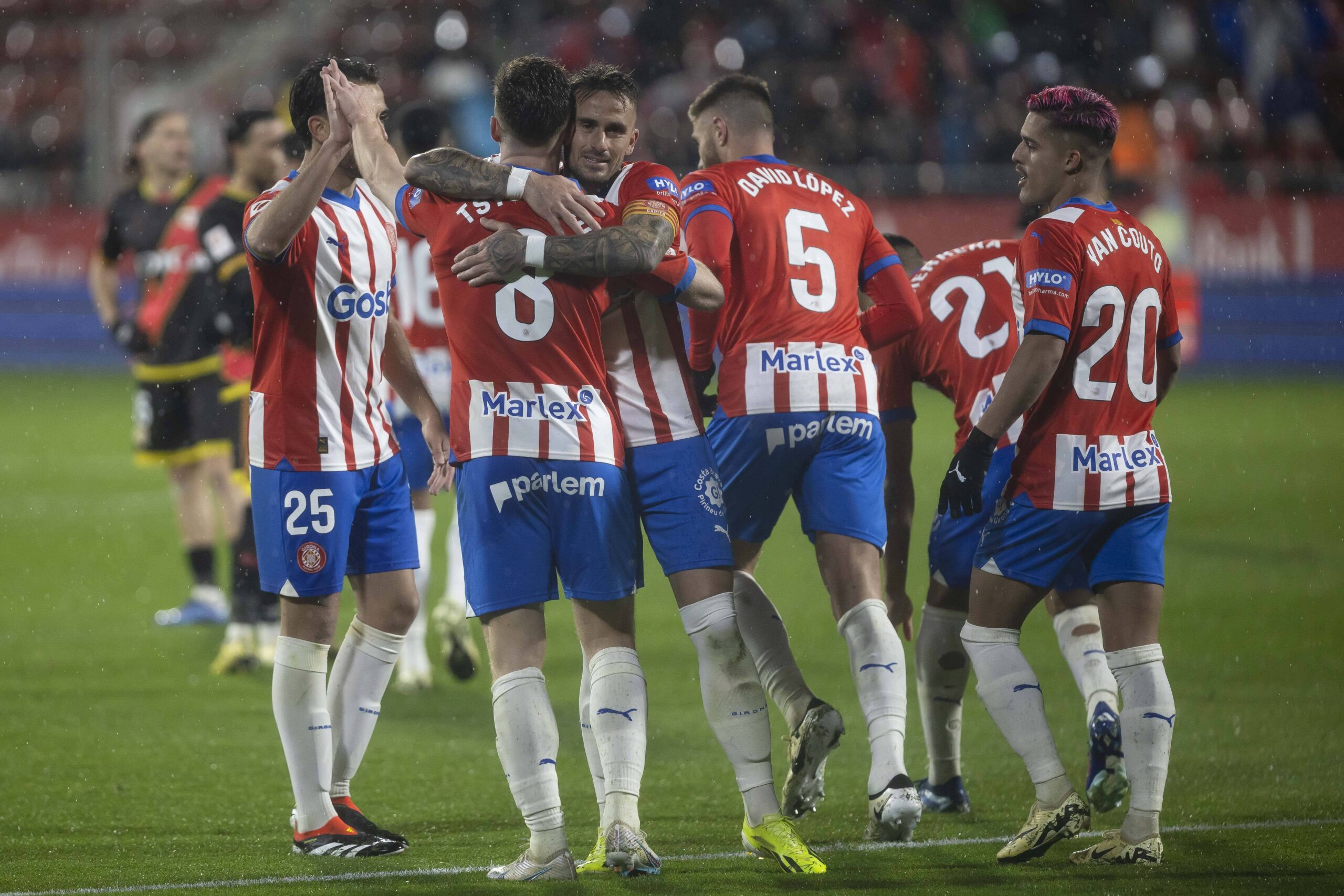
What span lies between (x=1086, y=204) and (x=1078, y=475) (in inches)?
32.4

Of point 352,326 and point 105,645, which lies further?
point 105,645

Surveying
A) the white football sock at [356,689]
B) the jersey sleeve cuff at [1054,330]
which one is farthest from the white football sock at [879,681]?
the white football sock at [356,689]

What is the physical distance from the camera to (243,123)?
24.0ft

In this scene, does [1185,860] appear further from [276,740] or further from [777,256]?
[276,740]

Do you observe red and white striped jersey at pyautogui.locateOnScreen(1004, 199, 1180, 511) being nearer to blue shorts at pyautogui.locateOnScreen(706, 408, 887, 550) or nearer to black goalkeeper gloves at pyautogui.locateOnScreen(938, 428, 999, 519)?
black goalkeeper gloves at pyautogui.locateOnScreen(938, 428, 999, 519)

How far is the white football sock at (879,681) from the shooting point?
4.63 metres

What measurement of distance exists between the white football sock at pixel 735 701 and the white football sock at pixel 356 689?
1044mm

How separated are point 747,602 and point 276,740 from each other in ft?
7.95

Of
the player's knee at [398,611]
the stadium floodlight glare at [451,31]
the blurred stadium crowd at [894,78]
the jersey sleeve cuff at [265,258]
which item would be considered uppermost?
the stadium floodlight glare at [451,31]

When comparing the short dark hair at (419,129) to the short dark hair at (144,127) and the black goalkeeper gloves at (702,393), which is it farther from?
the short dark hair at (144,127)

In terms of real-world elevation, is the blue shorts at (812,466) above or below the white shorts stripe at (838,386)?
below

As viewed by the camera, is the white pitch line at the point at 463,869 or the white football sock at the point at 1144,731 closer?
the white pitch line at the point at 463,869

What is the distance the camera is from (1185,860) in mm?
4453

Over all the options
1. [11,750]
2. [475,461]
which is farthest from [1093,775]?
[11,750]
